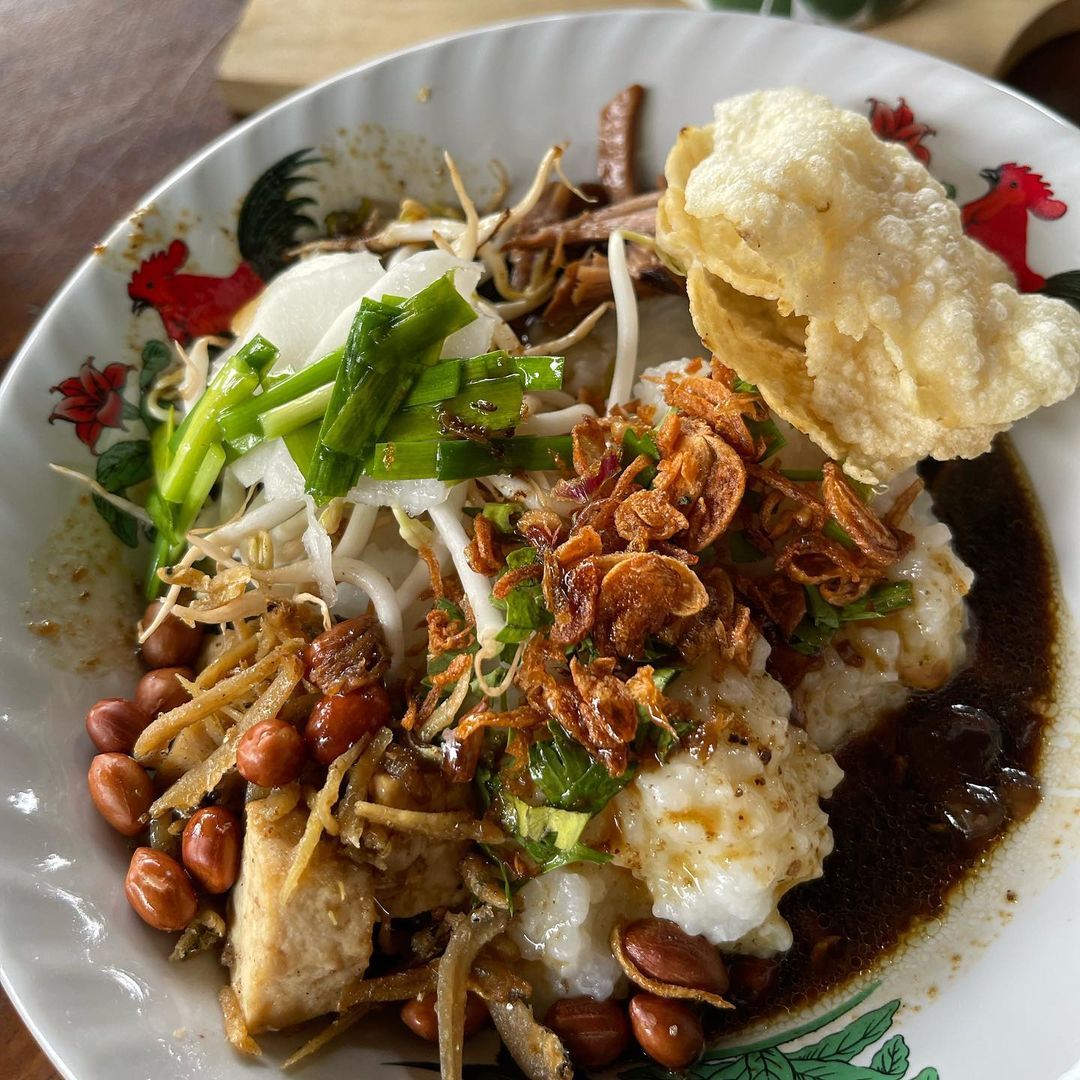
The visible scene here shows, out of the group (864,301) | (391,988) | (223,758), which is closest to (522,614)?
(223,758)

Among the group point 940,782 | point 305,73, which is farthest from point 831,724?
point 305,73

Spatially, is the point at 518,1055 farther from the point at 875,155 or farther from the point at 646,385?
the point at 875,155

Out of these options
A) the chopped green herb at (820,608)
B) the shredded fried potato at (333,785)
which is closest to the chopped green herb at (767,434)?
the chopped green herb at (820,608)

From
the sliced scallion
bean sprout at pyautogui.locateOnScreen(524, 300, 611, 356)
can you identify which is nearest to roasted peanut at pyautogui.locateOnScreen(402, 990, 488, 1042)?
the sliced scallion

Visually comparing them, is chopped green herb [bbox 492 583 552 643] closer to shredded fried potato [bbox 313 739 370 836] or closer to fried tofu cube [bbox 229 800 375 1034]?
shredded fried potato [bbox 313 739 370 836]

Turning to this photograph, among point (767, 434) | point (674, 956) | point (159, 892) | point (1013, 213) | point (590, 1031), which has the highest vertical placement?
point (1013, 213)

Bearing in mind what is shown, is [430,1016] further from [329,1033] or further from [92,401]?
[92,401]

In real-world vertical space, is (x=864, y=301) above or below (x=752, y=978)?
above
